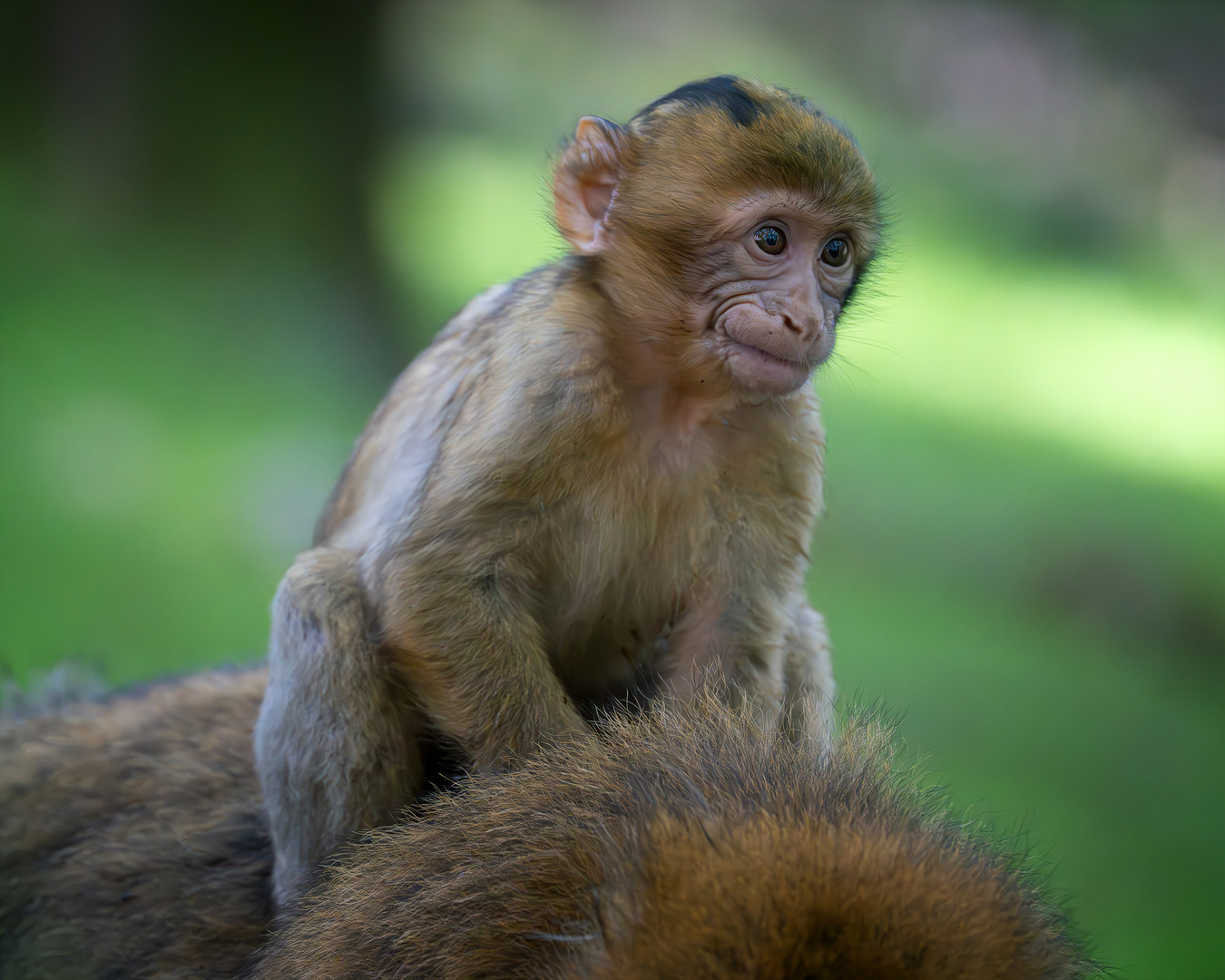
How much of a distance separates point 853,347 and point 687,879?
177 inches

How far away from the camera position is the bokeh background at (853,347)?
694 centimetres

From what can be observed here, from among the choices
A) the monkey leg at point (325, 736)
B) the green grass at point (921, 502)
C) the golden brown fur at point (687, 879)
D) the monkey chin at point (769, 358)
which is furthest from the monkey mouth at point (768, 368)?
the green grass at point (921, 502)

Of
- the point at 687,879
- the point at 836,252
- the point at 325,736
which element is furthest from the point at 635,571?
the point at 687,879

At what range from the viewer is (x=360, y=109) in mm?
9109

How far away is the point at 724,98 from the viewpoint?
308cm

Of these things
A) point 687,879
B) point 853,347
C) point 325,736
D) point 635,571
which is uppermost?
point 853,347

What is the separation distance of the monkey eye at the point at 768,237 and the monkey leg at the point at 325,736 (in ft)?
4.66

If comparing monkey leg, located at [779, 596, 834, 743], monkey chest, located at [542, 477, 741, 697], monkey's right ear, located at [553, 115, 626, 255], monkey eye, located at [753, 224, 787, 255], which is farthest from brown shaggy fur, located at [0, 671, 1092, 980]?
monkey's right ear, located at [553, 115, 626, 255]

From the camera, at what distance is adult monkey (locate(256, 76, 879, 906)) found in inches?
110

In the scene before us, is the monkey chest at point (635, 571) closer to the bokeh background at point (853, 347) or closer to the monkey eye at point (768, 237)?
the monkey eye at point (768, 237)

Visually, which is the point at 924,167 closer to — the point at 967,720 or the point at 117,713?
the point at 967,720

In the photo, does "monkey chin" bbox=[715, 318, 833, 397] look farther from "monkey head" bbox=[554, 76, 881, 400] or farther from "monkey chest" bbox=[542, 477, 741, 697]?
"monkey chest" bbox=[542, 477, 741, 697]

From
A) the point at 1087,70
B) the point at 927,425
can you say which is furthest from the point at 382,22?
the point at 1087,70

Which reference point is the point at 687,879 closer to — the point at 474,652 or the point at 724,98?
the point at 474,652
